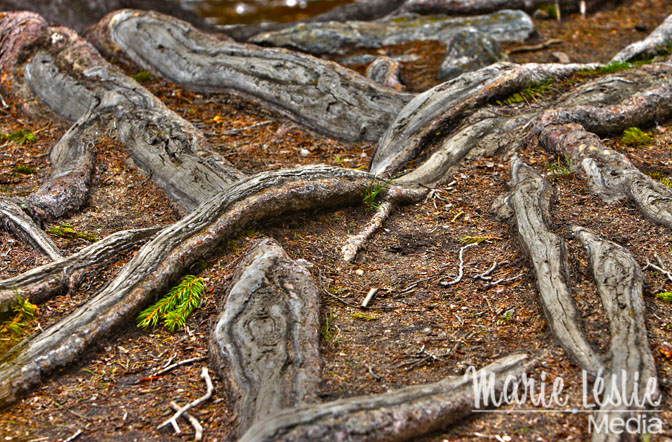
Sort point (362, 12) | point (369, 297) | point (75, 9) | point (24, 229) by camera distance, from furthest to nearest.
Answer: point (362, 12) < point (75, 9) < point (24, 229) < point (369, 297)

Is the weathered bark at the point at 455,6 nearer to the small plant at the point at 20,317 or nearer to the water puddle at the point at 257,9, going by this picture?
the water puddle at the point at 257,9

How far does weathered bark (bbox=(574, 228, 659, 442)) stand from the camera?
2.70 meters

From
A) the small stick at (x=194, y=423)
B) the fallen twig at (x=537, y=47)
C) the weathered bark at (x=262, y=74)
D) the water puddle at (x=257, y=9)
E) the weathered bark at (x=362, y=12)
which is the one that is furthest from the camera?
the water puddle at (x=257, y=9)

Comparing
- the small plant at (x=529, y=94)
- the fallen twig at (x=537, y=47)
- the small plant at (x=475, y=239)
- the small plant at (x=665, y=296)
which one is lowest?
the small plant at (x=665, y=296)

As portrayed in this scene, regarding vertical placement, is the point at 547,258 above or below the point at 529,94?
below

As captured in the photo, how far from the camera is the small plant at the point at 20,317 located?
11.2ft

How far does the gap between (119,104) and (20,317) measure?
10.1 feet

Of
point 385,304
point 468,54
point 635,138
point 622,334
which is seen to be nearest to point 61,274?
point 385,304

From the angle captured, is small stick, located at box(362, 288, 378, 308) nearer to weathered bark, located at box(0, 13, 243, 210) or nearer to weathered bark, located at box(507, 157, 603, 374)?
weathered bark, located at box(507, 157, 603, 374)

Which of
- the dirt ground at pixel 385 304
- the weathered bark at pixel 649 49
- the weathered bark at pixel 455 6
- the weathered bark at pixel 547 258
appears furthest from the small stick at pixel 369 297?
the weathered bark at pixel 455 6

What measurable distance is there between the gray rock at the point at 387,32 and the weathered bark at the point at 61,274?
4992mm

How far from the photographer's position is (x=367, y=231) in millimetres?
4301

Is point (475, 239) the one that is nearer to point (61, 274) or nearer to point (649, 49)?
point (61, 274)

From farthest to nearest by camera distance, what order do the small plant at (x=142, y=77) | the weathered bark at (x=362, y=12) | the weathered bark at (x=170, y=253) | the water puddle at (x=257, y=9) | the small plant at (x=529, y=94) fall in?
the water puddle at (x=257, y=9) → the weathered bark at (x=362, y=12) → the small plant at (x=142, y=77) → the small plant at (x=529, y=94) → the weathered bark at (x=170, y=253)
